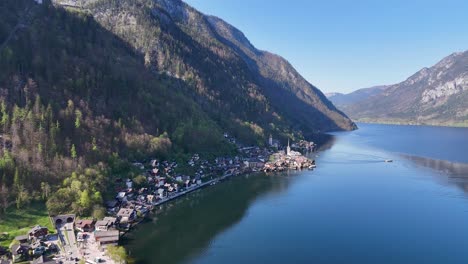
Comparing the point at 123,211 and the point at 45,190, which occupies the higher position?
the point at 45,190

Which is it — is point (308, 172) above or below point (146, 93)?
below

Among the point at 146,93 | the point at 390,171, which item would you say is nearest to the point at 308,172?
the point at 390,171

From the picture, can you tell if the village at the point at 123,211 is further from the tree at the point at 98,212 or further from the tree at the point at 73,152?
the tree at the point at 73,152

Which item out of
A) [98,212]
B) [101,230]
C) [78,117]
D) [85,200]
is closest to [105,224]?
[101,230]

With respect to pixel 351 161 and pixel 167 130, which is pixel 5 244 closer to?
pixel 167 130

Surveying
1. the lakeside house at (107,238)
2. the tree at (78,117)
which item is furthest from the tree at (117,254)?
the tree at (78,117)

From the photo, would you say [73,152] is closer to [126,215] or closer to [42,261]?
[126,215]

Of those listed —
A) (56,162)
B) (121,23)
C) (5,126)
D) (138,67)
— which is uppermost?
(121,23)
